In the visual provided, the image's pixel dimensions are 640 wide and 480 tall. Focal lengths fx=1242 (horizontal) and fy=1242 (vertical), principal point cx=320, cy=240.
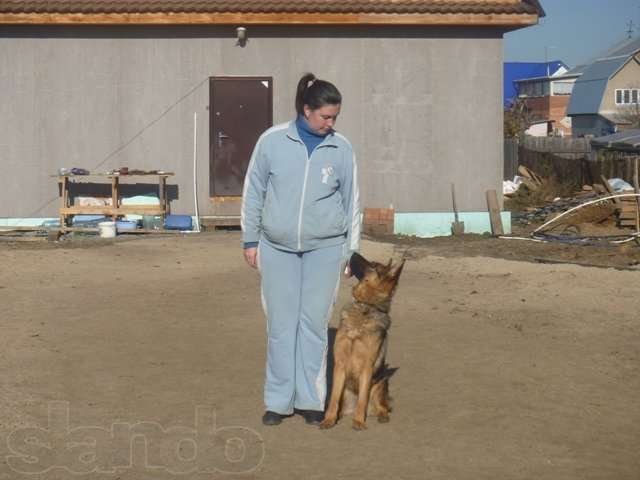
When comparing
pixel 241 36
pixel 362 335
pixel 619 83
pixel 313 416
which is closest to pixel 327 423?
pixel 313 416

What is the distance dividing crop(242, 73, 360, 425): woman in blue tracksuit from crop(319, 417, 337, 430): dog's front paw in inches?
5.4

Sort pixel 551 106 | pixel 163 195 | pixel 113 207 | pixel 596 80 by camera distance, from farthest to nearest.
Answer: pixel 551 106
pixel 596 80
pixel 163 195
pixel 113 207

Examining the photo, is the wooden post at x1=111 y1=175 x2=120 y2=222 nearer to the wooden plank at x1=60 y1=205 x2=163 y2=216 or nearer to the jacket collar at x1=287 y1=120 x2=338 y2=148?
the wooden plank at x1=60 y1=205 x2=163 y2=216

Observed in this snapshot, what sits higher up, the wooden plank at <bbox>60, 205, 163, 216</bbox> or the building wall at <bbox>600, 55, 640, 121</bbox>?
the building wall at <bbox>600, 55, 640, 121</bbox>

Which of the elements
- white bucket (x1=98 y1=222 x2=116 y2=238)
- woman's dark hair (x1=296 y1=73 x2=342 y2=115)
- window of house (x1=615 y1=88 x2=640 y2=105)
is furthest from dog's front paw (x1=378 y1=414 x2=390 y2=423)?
window of house (x1=615 y1=88 x2=640 y2=105)

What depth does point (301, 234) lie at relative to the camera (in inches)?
292

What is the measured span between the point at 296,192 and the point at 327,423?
1.39m

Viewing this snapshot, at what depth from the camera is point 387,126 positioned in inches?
774

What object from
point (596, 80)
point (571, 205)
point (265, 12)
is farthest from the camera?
point (596, 80)

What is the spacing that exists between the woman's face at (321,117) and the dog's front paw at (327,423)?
1.71 metres

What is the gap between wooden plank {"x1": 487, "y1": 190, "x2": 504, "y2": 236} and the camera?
19516 mm

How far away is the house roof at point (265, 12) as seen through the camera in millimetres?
18797

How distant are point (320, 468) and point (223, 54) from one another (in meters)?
13.7

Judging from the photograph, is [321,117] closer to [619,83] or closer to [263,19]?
[263,19]
